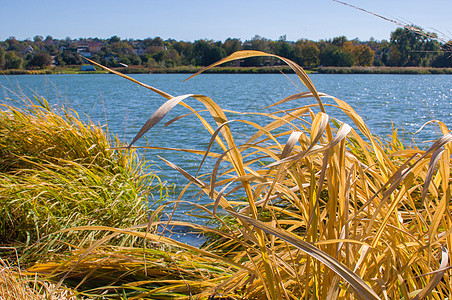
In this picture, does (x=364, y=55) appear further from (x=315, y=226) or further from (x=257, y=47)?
(x=315, y=226)

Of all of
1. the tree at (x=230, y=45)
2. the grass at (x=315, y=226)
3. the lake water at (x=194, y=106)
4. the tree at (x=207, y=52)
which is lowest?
the lake water at (x=194, y=106)

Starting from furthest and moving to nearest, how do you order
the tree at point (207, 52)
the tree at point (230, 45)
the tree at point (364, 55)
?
1. the tree at point (364, 55)
2. the tree at point (230, 45)
3. the tree at point (207, 52)

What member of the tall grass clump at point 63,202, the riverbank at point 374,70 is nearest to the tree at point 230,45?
the riverbank at point 374,70

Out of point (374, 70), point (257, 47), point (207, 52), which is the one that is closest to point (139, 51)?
point (207, 52)

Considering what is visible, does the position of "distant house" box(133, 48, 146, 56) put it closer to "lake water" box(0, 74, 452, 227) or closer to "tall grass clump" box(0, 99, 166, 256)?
"lake water" box(0, 74, 452, 227)

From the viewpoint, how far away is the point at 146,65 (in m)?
53.8

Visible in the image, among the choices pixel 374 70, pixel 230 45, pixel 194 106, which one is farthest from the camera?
pixel 374 70

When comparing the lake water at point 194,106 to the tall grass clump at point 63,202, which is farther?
the lake water at point 194,106

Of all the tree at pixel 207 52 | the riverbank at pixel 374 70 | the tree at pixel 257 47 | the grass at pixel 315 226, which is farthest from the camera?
the riverbank at pixel 374 70

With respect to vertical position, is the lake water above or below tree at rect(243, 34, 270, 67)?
below

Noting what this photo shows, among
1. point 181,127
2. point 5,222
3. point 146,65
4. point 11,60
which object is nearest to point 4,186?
point 5,222

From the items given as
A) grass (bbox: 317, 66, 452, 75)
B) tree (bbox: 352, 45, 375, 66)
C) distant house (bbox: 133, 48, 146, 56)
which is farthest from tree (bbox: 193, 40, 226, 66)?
tree (bbox: 352, 45, 375, 66)

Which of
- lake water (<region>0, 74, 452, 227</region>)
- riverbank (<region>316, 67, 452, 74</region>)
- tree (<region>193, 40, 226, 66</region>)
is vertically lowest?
lake water (<region>0, 74, 452, 227</region>)

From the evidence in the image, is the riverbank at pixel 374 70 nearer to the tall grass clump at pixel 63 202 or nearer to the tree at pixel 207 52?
the tree at pixel 207 52
